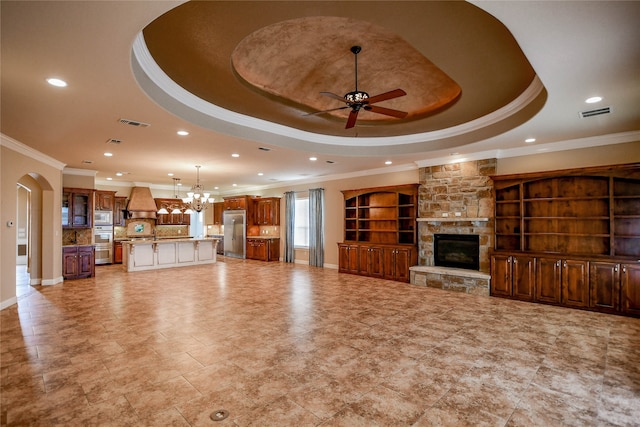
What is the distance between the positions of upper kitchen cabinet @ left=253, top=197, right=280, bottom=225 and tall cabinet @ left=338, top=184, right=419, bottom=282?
3690mm

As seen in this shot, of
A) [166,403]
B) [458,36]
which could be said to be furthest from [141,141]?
[458,36]

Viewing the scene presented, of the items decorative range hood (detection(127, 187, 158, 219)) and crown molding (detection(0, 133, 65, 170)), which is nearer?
crown molding (detection(0, 133, 65, 170))

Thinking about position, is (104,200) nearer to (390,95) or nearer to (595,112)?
(390,95)

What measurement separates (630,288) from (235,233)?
38.9 feet

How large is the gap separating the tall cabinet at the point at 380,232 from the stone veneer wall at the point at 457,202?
0.25m

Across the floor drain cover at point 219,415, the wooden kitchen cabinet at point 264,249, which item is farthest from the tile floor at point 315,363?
the wooden kitchen cabinet at point 264,249

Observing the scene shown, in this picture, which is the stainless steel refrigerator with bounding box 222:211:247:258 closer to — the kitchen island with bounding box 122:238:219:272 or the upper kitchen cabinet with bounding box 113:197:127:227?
the kitchen island with bounding box 122:238:219:272

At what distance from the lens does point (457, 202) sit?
7.21m

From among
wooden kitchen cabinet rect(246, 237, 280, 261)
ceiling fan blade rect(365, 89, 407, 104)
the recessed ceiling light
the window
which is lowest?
wooden kitchen cabinet rect(246, 237, 280, 261)

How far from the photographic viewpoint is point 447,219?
7070 millimetres

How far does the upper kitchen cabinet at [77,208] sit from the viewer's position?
863 centimetres

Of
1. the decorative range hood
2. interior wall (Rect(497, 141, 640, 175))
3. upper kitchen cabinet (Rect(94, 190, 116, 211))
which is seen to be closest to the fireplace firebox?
interior wall (Rect(497, 141, 640, 175))

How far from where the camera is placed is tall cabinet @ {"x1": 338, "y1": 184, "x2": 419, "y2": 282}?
26.2 feet

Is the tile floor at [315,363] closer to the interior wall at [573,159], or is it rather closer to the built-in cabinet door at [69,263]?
the built-in cabinet door at [69,263]
